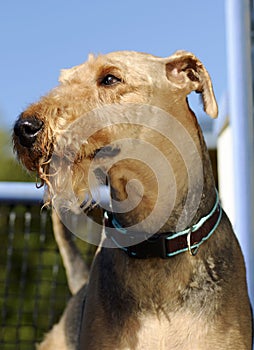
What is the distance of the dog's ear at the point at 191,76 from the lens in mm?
2742

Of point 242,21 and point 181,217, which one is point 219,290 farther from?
point 242,21

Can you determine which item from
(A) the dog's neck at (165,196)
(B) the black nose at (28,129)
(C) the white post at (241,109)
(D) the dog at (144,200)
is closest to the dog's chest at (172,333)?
(D) the dog at (144,200)

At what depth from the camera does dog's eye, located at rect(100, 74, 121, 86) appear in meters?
2.55

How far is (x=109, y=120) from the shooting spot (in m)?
2.47

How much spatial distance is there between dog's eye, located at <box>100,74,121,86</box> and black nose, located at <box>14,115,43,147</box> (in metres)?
0.36

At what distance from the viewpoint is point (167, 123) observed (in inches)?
102

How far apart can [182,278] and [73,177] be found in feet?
1.80

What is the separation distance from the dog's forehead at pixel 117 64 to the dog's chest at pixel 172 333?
926 mm

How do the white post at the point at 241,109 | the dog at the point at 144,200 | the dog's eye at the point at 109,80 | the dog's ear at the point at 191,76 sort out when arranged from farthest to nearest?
the white post at the point at 241,109 → the dog's ear at the point at 191,76 → the dog's eye at the point at 109,80 → the dog at the point at 144,200

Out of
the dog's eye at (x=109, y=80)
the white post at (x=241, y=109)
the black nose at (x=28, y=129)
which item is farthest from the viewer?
the white post at (x=241, y=109)

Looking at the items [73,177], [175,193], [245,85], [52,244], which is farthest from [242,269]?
[52,244]

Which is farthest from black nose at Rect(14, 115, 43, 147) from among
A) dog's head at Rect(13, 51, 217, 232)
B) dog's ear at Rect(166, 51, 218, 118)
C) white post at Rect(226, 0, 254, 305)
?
white post at Rect(226, 0, 254, 305)

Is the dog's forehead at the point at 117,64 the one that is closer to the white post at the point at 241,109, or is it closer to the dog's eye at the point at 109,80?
the dog's eye at the point at 109,80

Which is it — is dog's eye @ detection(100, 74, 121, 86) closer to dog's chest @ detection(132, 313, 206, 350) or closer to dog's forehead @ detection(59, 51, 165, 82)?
dog's forehead @ detection(59, 51, 165, 82)
